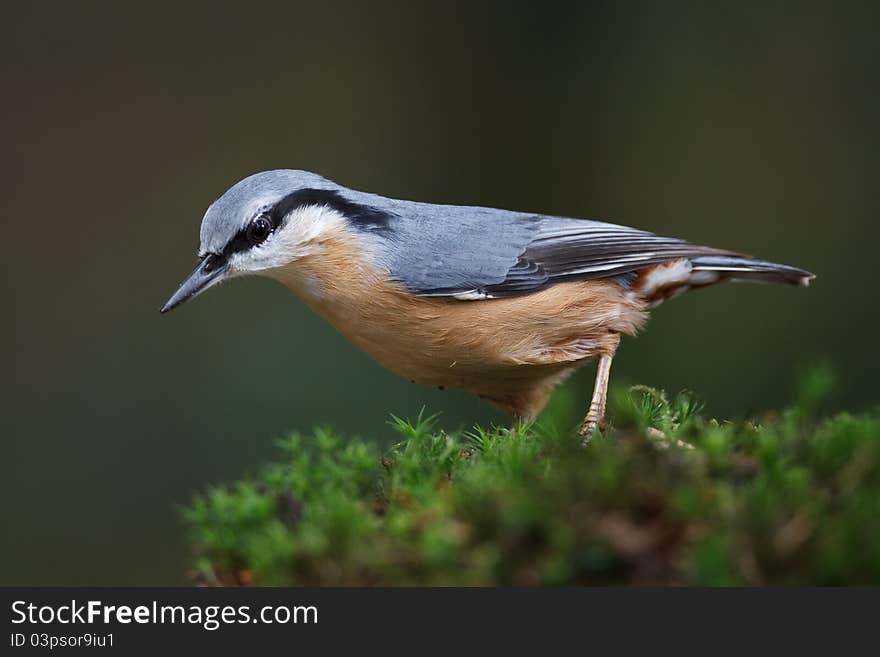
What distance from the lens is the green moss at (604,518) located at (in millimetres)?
1850

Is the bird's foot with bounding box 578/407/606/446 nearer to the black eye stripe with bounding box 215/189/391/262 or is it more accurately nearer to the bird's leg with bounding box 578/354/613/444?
the bird's leg with bounding box 578/354/613/444

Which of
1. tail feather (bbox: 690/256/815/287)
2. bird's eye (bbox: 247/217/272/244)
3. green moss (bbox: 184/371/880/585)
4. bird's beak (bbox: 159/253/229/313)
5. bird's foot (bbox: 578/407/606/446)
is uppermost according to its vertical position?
bird's eye (bbox: 247/217/272/244)

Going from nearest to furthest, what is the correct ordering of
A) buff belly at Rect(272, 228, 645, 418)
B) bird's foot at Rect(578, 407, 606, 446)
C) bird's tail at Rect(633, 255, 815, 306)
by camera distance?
bird's foot at Rect(578, 407, 606, 446) → buff belly at Rect(272, 228, 645, 418) → bird's tail at Rect(633, 255, 815, 306)

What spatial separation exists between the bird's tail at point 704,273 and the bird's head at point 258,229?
1.44 metres

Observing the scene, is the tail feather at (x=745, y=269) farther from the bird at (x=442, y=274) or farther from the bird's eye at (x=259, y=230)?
the bird's eye at (x=259, y=230)

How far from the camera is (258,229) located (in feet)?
12.1

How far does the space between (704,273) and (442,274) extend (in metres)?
1.31

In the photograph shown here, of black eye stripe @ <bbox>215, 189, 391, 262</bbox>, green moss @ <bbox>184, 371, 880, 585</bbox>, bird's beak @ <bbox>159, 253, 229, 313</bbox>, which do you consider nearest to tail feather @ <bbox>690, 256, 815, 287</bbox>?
black eye stripe @ <bbox>215, 189, 391, 262</bbox>

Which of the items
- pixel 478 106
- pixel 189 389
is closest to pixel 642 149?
pixel 478 106

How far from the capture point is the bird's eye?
3.69 meters

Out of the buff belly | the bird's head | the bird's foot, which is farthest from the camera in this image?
the buff belly

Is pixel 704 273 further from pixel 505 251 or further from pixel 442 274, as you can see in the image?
pixel 442 274

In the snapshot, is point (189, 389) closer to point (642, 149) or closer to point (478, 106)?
point (478, 106)

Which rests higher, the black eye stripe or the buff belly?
the black eye stripe
